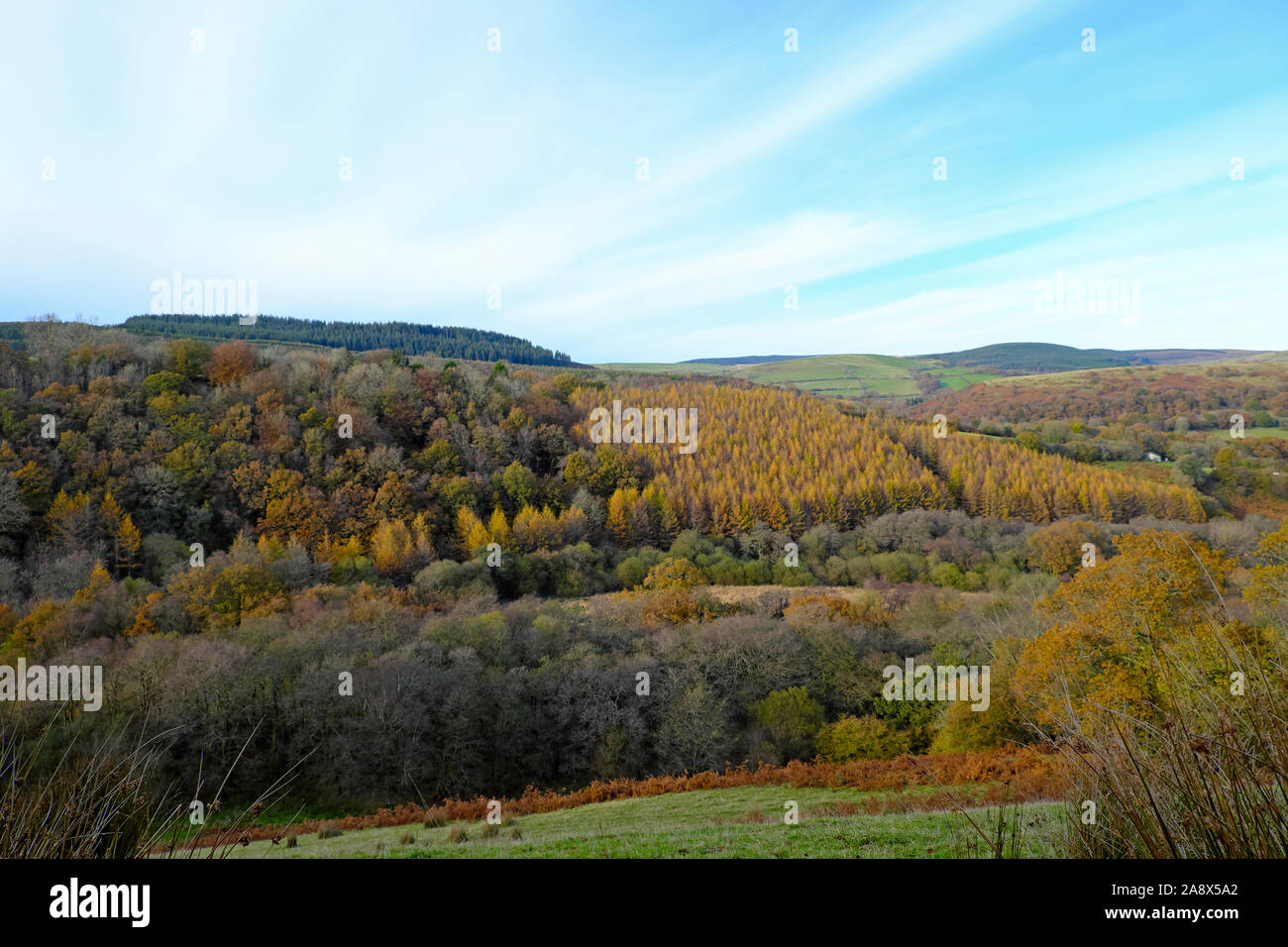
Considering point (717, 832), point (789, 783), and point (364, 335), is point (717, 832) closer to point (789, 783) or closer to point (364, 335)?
point (789, 783)

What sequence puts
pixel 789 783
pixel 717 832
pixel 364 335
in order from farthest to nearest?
pixel 364 335 < pixel 789 783 < pixel 717 832

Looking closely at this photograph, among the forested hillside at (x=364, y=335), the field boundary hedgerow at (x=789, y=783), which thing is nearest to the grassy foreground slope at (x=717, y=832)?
the field boundary hedgerow at (x=789, y=783)

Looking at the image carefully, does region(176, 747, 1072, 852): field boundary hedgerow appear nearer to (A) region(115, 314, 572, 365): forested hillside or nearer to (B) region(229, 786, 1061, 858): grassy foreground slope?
(B) region(229, 786, 1061, 858): grassy foreground slope

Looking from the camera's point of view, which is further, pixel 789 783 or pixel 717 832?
pixel 789 783

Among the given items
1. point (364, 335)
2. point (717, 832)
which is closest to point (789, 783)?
point (717, 832)

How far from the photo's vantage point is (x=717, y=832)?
9.15 meters

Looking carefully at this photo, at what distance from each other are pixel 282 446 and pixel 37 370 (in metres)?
19.6

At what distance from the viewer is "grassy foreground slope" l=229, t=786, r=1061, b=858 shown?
7.12 meters

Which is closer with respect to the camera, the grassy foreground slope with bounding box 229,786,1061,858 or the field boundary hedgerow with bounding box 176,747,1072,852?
the grassy foreground slope with bounding box 229,786,1061,858

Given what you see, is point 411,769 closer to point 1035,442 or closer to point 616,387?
point 616,387

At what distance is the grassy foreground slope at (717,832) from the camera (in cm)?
712

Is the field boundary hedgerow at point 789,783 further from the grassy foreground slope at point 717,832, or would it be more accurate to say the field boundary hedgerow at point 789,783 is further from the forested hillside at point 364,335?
the forested hillside at point 364,335

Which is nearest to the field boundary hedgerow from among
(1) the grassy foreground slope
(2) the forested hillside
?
(1) the grassy foreground slope
